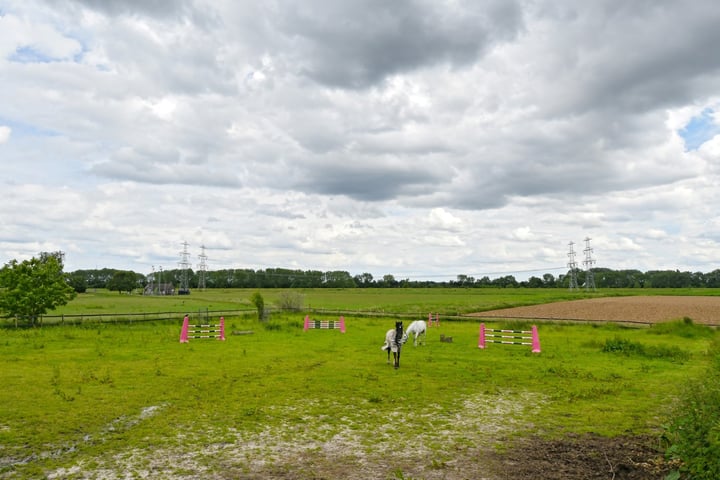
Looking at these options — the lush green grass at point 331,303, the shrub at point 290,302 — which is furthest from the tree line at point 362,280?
the shrub at point 290,302

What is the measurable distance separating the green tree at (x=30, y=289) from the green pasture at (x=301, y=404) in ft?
45.2

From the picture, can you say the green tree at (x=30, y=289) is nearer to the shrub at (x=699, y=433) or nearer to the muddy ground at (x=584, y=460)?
the muddy ground at (x=584, y=460)

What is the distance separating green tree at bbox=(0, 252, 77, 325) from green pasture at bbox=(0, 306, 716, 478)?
13779mm

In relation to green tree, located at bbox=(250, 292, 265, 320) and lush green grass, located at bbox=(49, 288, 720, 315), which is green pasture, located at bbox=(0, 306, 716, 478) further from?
lush green grass, located at bbox=(49, 288, 720, 315)

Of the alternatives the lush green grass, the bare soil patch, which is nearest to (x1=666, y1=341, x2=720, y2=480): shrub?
the bare soil patch

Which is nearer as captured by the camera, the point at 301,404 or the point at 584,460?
the point at 584,460

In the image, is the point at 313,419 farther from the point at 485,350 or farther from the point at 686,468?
the point at 485,350

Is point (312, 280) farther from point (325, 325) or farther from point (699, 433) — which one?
point (699, 433)

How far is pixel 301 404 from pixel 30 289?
103 ft

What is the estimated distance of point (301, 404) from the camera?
12.0 metres

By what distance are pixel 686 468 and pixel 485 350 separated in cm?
1727

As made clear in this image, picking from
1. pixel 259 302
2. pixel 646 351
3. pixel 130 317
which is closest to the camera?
pixel 646 351

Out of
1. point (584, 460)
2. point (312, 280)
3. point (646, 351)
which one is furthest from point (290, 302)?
point (312, 280)

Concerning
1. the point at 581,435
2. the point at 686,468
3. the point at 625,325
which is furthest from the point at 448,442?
the point at 625,325
